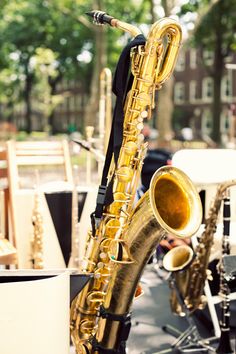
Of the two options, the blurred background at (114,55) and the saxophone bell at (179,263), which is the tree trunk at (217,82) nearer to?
the blurred background at (114,55)

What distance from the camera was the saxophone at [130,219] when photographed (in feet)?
9.51

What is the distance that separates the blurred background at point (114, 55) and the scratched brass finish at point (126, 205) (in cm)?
686

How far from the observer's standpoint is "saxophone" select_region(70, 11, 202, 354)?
2898 mm

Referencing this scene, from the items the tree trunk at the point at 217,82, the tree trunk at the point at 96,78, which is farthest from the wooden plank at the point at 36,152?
the tree trunk at the point at 217,82

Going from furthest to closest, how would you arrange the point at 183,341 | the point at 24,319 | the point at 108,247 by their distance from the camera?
the point at 183,341 → the point at 108,247 → the point at 24,319

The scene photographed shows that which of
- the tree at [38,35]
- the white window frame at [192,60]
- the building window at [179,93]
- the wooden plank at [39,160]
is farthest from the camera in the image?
the building window at [179,93]

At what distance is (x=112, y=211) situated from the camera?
3.11 metres

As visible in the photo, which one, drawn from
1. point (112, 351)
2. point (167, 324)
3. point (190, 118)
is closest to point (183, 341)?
point (167, 324)

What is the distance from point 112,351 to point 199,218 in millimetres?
925

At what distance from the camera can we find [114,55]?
3284 cm

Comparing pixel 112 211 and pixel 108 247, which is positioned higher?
pixel 112 211

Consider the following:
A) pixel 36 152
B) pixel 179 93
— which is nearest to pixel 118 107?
pixel 36 152

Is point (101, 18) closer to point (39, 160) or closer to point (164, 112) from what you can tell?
point (39, 160)

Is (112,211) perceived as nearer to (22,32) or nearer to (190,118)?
(22,32)
